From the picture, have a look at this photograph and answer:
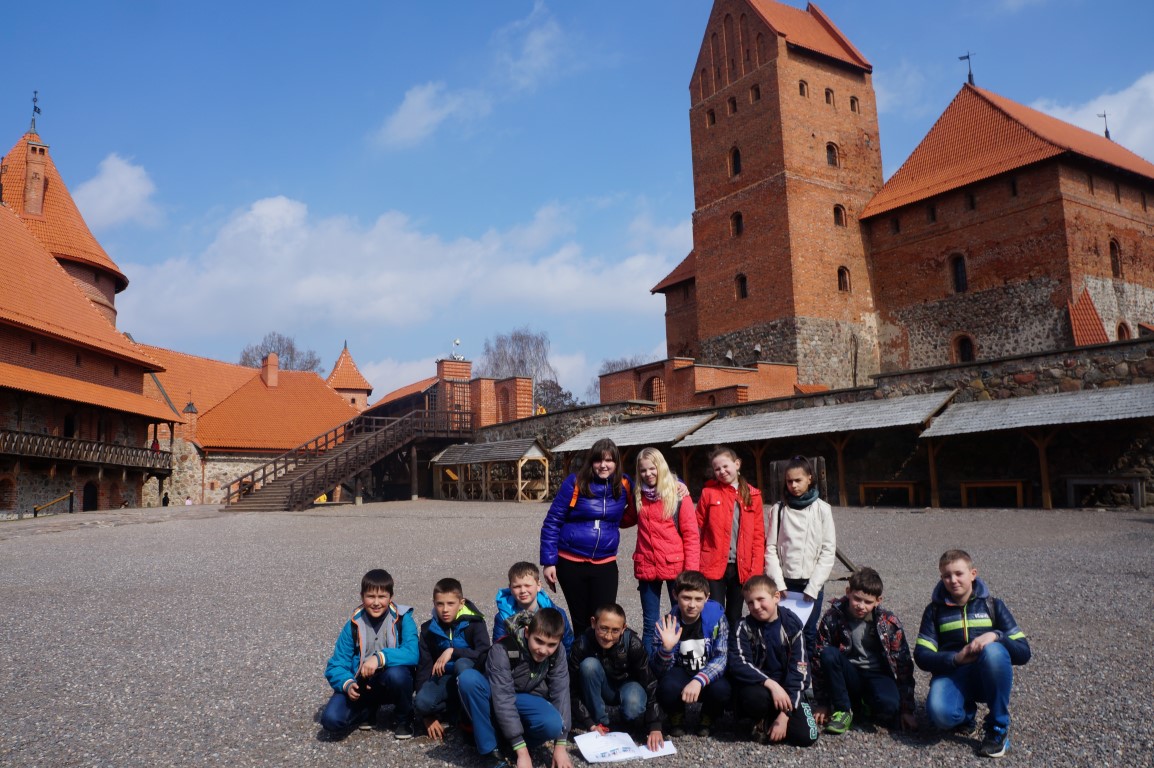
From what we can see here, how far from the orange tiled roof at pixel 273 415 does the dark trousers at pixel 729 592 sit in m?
32.6

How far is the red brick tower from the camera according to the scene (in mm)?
28734

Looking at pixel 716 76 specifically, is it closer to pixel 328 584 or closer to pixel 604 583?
pixel 328 584

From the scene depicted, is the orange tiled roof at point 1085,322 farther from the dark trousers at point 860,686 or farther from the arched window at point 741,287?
the dark trousers at point 860,686

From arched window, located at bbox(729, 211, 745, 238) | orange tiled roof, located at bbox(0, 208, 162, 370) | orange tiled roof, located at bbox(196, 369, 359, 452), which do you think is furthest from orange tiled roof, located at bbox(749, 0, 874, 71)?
orange tiled roof, located at bbox(0, 208, 162, 370)

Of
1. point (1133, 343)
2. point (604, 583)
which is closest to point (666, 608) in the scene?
point (604, 583)

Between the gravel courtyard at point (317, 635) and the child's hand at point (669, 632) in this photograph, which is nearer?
the gravel courtyard at point (317, 635)

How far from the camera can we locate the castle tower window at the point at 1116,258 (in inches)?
1013

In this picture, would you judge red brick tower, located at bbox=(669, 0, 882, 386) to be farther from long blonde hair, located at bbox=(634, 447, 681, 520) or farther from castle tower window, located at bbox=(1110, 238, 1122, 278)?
long blonde hair, located at bbox=(634, 447, 681, 520)

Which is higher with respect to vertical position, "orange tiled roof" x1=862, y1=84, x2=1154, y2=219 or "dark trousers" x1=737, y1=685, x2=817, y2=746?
"orange tiled roof" x1=862, y1=84, x2=1154, y2=219

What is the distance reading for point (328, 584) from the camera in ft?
29.3

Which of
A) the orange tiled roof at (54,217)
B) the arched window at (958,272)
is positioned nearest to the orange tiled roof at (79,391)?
the orange tiled roof at (54,217)

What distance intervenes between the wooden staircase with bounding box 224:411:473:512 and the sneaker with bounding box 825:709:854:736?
72.0 feet

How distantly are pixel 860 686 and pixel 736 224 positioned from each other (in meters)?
28.5

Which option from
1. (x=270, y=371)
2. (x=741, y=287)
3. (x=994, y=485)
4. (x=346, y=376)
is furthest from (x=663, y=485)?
(x=346, y=376)
